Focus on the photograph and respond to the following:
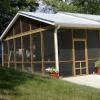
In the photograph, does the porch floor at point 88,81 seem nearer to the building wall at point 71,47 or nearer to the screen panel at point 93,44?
the building wall at point 71,47

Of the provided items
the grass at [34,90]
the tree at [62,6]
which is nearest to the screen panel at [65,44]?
the grass at [34,90]

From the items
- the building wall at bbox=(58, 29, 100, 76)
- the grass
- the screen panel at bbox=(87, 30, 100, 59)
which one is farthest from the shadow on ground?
the screen panel at bbox=(87, 30, 100, 59)

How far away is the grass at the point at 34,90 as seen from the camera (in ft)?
34.2

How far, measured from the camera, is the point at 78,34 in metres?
21.3

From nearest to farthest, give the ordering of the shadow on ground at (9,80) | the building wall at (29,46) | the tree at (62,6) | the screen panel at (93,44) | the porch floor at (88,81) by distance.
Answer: the shadow on ground at (9,80) → the porch floor at (88,81) → the building wall at (29,46) → the screen panel at (93,44) → the tree at (62,6)

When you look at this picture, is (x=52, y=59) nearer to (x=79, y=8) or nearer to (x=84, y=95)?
(x=84, y=95)

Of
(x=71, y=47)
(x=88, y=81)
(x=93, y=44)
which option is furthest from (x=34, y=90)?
(x=93, y=44)

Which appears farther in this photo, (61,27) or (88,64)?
(88,64)

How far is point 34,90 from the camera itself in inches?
458

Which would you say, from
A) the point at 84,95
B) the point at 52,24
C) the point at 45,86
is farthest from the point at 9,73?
the point at 52,24

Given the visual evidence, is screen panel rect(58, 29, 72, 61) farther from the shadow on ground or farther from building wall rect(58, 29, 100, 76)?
the shadow on ground

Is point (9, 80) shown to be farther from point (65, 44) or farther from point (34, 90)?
point (65, 44)

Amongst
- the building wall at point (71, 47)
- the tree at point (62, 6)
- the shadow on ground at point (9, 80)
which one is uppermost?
the tree at point (62, 6)

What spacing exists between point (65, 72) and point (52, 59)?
1045 mm
